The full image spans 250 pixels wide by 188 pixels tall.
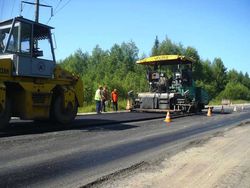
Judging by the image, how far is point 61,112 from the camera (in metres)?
13.7

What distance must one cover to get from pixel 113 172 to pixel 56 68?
22.7ft

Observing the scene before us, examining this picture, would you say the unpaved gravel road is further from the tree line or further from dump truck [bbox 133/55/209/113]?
the tree line

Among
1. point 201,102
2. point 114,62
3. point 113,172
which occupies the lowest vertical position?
point 113,172

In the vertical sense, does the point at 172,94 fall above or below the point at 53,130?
above

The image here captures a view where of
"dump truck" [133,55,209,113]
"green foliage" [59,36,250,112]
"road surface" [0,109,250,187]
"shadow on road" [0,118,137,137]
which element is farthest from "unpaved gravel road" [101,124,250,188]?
"green foliage" [59,36,250,112]

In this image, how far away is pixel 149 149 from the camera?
973cm

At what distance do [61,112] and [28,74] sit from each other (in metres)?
2.08

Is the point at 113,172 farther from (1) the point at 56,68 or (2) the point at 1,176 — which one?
(1) the point at 56,68

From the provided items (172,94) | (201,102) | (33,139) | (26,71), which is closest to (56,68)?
(26,71)

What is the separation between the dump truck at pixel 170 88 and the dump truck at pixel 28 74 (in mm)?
8660

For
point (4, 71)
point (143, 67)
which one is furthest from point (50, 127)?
point (143, 67)

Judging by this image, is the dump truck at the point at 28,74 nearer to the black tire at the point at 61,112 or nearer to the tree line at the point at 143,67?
the black tire at the point at 61,112

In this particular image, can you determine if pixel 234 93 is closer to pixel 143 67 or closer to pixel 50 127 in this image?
pixel 143 67

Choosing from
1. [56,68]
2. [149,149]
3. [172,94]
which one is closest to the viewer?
[149,149]
